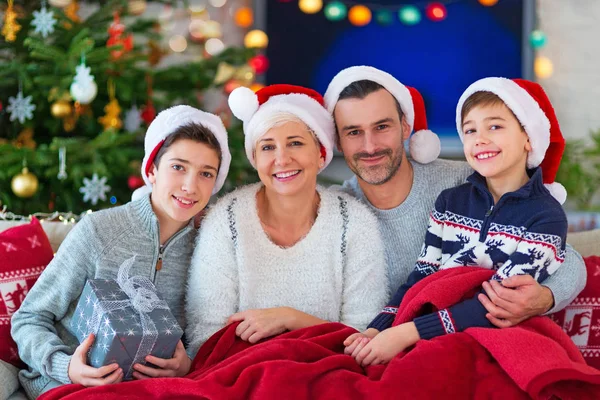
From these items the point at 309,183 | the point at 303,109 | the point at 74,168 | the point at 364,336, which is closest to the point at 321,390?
the point at 364,336

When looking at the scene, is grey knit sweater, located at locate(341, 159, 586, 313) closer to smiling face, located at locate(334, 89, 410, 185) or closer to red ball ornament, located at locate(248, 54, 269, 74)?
smiling face, located at locate(334, 89, 410, 185)

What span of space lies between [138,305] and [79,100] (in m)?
1.53

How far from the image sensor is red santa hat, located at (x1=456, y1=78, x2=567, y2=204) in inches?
79.0

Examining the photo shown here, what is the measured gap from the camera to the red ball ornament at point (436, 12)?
14.5 feet

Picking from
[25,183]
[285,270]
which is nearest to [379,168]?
[285,270]

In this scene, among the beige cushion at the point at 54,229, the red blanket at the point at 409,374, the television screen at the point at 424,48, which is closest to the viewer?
the red blanket at the point at 409,374

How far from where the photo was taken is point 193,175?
2.03m

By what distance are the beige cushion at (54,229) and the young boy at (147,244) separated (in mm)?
356

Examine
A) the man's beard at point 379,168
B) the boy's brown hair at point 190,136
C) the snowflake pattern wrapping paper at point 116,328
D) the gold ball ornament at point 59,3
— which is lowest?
the snowflake pattern wrapping paper at point 116,328

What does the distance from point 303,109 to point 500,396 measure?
3.26ft

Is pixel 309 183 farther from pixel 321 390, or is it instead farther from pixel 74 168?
pixel 74 168

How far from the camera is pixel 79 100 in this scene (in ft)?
9.93

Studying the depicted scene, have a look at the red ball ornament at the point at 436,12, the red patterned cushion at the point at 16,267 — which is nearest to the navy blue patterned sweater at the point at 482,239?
the red patterned cushion at the point at 16,267

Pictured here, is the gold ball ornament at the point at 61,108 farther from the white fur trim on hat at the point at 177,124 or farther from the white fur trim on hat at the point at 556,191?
the white fur trim on hat at the point at 556,191
